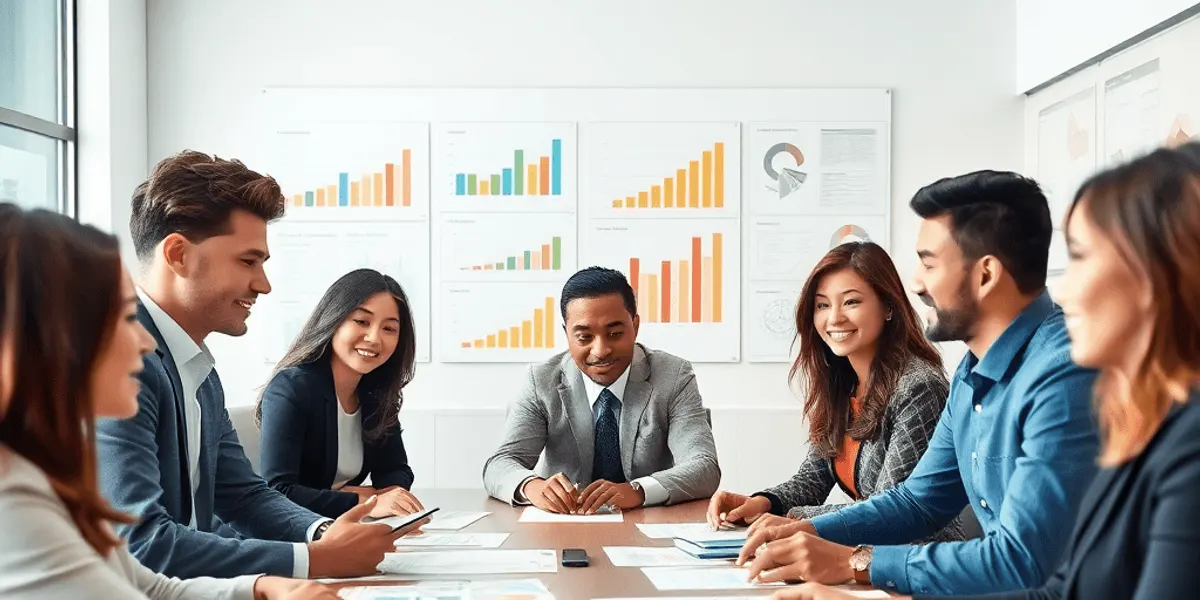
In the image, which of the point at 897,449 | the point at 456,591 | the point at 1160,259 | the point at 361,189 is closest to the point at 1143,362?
the point at 1160,259

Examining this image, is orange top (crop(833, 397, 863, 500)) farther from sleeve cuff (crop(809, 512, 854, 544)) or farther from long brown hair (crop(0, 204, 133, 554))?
long brown hair (crop(0, 204, 133, 554))

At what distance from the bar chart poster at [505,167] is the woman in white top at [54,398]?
377cm

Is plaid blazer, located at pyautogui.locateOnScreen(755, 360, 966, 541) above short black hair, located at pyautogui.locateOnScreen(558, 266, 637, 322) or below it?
below

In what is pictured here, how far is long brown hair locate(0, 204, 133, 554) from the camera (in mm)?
1142

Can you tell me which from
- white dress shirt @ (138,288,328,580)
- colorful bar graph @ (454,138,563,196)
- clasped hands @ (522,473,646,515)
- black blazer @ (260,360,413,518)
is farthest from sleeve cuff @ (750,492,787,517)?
colorful bar graph @ (454,138,563,196)

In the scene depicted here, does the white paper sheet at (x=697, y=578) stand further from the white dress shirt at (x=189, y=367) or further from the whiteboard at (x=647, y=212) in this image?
the whiteboard at (x=647, y=212)

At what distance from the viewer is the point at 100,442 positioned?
1.80 meters

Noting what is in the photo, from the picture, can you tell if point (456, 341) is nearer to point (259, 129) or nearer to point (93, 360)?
point (259, 129)

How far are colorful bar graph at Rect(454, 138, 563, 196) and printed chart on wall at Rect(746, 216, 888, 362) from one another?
0.96 meters

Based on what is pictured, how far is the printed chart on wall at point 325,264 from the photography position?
16.3 feet

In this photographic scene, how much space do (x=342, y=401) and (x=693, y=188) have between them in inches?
89.1

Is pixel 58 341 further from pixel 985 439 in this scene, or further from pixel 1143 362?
pixel 985 439

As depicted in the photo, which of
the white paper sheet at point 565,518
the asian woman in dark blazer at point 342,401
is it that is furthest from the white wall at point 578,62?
the white paper sheet at point 565,518

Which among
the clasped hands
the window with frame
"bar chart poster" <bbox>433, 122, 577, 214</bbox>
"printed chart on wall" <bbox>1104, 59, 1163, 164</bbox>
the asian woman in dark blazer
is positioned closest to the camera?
the clasped hands
